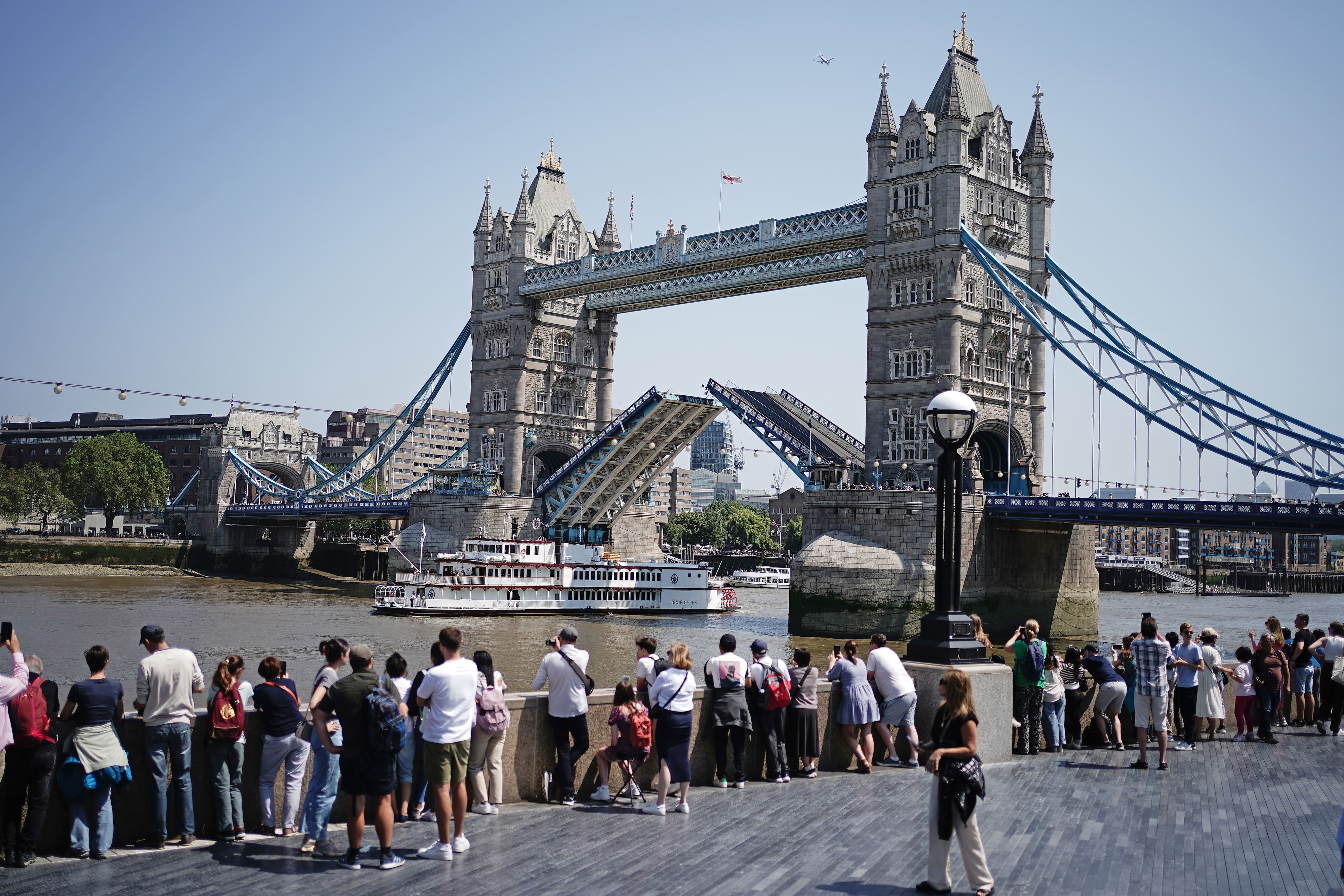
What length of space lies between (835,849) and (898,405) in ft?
130

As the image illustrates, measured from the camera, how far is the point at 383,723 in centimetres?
832

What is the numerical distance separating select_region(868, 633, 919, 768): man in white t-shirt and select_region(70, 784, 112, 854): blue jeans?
6.53m

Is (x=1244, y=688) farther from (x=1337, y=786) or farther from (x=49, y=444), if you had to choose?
(x=49, y=444)

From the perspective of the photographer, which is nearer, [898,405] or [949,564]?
[949,564]

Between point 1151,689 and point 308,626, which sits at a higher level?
point 1151,689

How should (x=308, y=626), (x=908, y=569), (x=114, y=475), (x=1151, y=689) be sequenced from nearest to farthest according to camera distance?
(x=1151, y=689) < (x=908, y=569) < (x=308, y=626) < (x=114, y=475)

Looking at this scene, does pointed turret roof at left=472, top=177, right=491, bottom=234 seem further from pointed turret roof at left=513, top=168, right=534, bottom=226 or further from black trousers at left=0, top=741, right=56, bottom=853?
black trousers at left=0, top=741, right=56, bottom=853

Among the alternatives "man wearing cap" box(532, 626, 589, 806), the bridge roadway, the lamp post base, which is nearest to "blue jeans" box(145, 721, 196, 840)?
"man wearing cap" box(532, 626, 589, 806)

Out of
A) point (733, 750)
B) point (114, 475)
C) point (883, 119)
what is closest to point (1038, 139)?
point (883, 119)

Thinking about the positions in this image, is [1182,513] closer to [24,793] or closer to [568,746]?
[568,746]

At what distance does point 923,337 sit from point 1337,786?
36.1 m

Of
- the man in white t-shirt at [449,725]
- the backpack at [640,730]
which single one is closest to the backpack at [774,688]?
the backpack at [640,730]

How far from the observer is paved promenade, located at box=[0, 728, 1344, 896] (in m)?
7.92

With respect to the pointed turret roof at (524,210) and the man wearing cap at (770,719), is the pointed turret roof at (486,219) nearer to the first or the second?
the pointed turret roof at (524,210)
